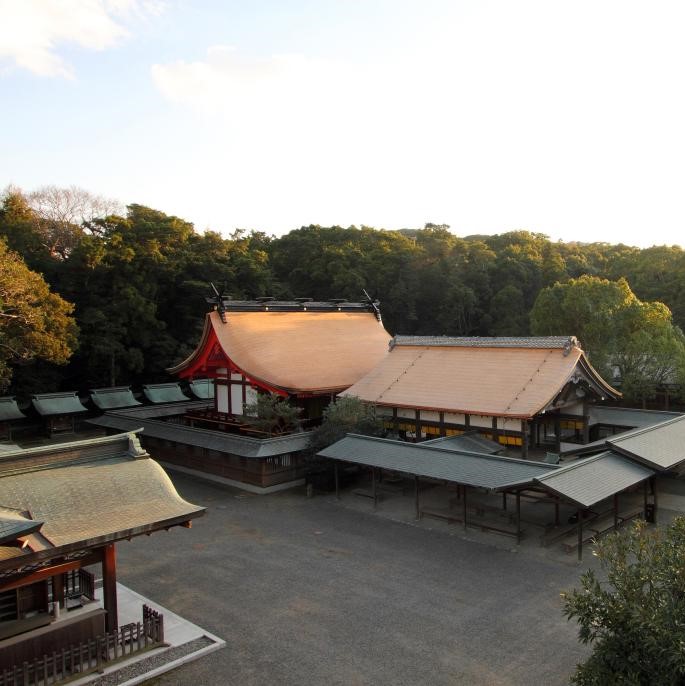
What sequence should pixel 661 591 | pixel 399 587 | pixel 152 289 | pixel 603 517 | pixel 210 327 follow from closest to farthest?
pixel 661 591, pixel 399 587, pixel 603 517, pixel 210 327, pixel 152 289

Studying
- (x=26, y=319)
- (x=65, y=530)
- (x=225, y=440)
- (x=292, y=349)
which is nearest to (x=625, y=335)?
(x=292, y=349)

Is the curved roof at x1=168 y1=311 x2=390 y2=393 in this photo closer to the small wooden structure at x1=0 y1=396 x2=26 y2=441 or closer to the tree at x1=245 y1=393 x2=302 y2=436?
the tree at x1=245 y1=393 x2=302 y2=436

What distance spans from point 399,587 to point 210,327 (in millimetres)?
16180

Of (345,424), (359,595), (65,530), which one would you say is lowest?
(359,595)

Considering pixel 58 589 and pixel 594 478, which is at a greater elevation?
pixel 594 478

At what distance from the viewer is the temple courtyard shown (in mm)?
9852

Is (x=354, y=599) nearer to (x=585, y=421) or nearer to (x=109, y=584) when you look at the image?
(x=109, y=584)

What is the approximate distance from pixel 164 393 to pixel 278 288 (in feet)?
45.3

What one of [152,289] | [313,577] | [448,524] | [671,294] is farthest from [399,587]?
[671,294]

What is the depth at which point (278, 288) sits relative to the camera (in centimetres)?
4569

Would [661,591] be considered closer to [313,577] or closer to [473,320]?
[313,577]

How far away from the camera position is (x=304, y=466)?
21344mm

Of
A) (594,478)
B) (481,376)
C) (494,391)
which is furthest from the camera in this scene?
(481,376)

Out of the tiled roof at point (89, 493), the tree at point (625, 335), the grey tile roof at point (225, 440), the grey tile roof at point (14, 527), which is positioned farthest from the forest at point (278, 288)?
the grey tile roof at point (14, 527)
